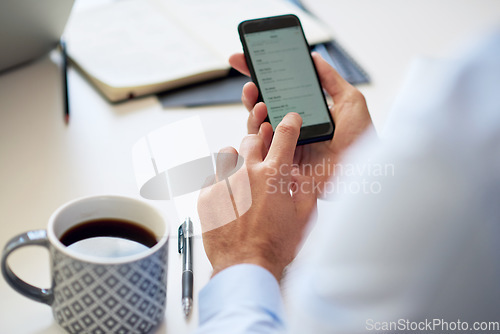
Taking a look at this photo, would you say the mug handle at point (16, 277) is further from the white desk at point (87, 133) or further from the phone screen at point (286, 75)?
the phone screen at point (286, 75)

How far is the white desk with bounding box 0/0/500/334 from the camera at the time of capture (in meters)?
0.47

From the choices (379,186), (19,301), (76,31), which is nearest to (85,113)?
(76,31)

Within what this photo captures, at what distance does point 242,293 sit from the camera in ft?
1.29

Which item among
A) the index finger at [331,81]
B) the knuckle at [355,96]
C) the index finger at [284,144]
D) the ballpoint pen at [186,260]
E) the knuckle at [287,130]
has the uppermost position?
the knuckle at [287,130]

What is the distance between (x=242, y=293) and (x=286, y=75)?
0.32 meters

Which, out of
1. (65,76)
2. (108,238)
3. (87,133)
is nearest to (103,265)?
(108,238)

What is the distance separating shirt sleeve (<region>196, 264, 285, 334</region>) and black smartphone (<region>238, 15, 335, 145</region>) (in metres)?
0.24

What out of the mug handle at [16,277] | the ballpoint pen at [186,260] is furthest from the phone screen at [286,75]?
the mug handle at [16,277]

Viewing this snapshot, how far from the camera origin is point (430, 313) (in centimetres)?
28

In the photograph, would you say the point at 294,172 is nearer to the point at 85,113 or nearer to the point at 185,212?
the point at 185,212

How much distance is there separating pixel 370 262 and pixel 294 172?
32cm

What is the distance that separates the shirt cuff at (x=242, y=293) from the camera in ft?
1.27

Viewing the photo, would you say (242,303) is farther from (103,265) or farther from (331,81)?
(331,81)

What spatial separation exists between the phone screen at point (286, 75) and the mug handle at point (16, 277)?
308mm
